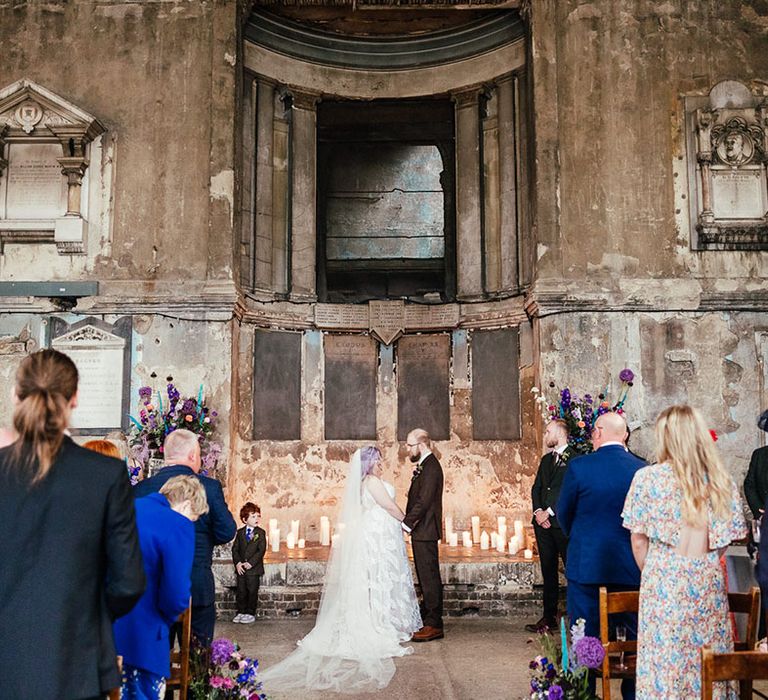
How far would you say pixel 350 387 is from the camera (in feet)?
34.2

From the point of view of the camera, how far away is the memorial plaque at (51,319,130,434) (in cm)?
866

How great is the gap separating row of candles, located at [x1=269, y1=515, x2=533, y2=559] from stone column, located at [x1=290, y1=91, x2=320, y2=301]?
9.85ft

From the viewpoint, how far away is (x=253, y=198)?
1016 cm

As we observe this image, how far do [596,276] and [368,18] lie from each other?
435 centimetres

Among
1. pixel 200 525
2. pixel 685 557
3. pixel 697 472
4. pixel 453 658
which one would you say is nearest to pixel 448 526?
pixel 453 658

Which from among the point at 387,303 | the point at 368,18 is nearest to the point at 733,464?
the point at 387,303

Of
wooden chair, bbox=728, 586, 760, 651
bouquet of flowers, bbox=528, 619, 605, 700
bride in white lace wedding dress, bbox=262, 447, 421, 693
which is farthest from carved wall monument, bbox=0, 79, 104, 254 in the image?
wooden chair, bbox=728, 586, 760, 651

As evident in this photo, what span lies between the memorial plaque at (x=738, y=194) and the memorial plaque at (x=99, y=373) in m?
6.30

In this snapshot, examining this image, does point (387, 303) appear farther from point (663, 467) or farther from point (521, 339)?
point (663, 467)

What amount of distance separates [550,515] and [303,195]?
5.69m

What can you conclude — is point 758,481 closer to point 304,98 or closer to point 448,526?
point 448,526

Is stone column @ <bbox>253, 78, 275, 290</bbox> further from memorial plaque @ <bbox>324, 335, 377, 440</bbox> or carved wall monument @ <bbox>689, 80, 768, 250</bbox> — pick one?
carved wall monument @ <bbox>689, 80, 768, 250</bbox>

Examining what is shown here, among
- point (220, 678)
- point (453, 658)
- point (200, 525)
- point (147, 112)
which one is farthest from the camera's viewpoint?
point (147, 112)

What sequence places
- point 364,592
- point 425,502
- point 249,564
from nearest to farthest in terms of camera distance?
point 364,592 < point 425,502 < point 249,564
